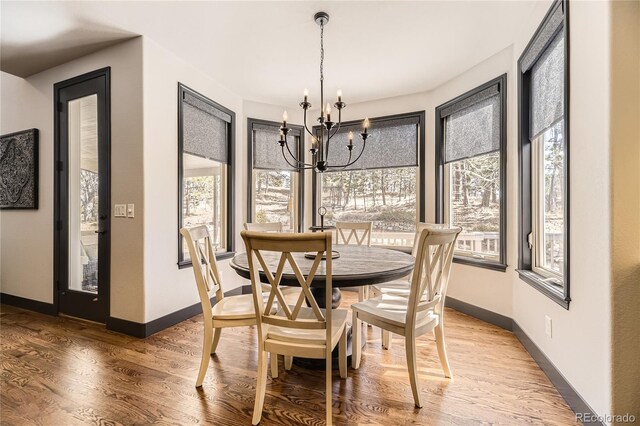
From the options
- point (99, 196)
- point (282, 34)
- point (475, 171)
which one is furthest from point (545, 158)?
point (99, 196)

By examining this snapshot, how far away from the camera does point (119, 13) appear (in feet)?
7.28

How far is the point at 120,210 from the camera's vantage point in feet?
8.72

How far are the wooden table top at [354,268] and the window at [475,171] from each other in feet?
4.26

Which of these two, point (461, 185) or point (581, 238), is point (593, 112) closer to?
point (581, 238)

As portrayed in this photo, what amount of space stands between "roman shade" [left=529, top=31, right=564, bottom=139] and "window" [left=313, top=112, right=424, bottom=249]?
1.45 metres

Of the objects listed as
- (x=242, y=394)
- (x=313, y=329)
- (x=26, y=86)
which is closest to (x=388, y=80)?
(x=313, y=329)

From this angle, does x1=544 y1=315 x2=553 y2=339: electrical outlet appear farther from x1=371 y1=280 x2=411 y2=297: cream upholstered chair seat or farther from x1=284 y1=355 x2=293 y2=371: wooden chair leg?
x1=284 y1=355 x2=293 y2=371: wooden chair leg

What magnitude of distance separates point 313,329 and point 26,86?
4197 mm

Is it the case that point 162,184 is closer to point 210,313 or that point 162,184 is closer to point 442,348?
point 210,313

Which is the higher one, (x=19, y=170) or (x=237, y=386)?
(x=19, y=170)

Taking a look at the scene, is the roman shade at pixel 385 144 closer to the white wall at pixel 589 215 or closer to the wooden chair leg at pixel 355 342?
the white wall at pixel 589 215

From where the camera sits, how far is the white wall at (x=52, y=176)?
2588 millimetres

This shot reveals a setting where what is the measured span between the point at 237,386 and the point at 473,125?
321 centimetres

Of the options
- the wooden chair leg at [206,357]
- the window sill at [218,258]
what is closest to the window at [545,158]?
the wooden chair leg at [206,357]
